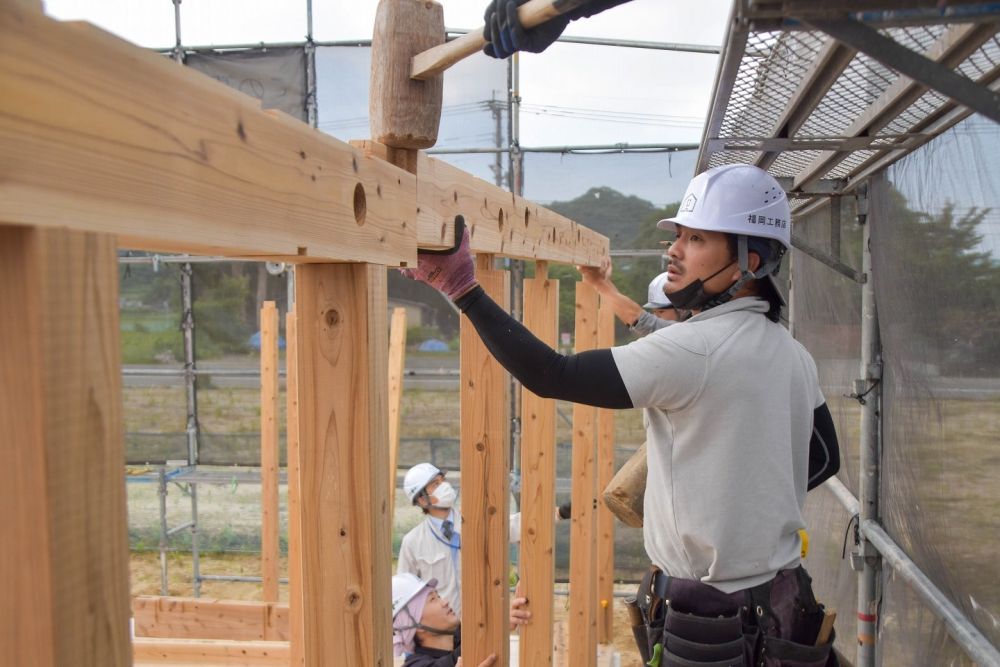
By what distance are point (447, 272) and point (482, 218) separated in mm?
394

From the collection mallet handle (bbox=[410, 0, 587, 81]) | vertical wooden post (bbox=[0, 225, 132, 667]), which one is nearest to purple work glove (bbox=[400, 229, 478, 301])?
mallet handle (bbox=[410, 0, 587, 81])

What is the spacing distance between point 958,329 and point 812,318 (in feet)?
8.50

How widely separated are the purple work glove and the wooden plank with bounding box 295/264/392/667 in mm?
492

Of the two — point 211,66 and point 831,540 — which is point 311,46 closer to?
point 211,66

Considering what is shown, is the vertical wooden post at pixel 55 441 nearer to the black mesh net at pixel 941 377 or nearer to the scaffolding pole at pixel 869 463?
the black mesh net at pixel 941 377

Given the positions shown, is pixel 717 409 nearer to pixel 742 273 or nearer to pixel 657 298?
pixel 742 273

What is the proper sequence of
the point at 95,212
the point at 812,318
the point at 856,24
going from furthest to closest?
the point at 812,318
the point at 856,24
the point at 95,212

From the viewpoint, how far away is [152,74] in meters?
0.76

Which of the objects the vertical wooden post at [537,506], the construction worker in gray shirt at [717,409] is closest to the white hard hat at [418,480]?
the vertical wooden post at [537,506]

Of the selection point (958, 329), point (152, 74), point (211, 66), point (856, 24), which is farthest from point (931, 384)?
point (211, 66)

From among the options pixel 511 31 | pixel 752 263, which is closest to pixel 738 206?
pixel 752 263

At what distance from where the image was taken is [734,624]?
208 cm

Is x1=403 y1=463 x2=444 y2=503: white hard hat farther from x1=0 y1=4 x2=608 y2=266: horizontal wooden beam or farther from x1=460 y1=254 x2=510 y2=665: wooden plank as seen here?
x1=0 y1=4 x2=608 y2=266: horizontal wooden beam

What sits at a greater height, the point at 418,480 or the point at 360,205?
the point at 360,205
